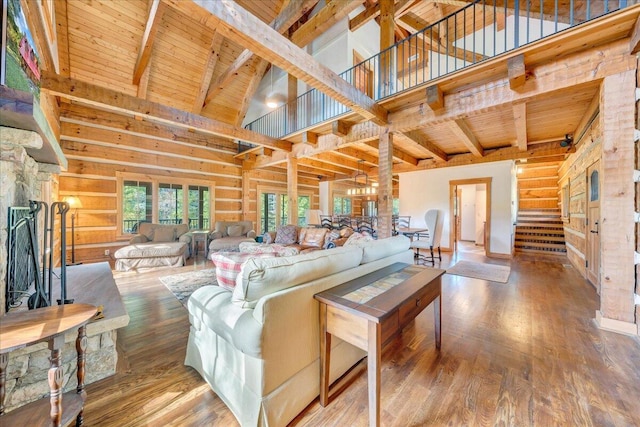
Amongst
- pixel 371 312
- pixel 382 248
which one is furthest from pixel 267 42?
pixel 371 312

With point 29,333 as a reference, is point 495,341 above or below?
below

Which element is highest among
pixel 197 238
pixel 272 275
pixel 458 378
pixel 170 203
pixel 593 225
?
pixel 170 203

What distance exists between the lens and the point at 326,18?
483 centimetres

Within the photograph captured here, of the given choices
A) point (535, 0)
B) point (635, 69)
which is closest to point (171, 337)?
point (635, 69)

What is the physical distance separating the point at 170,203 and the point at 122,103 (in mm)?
3281

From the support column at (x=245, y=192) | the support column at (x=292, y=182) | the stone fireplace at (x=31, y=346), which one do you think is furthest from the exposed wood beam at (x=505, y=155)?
the stone fireplace at (x=31, y=346)

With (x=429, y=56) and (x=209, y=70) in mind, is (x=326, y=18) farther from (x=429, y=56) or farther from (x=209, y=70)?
(x=209, y=70)

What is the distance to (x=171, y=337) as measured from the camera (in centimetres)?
232

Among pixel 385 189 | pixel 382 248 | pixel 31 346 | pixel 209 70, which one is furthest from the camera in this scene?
pixel 209 70

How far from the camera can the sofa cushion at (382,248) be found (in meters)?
2.10

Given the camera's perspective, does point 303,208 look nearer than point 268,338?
No

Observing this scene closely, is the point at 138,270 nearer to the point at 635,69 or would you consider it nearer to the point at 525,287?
the point at 525,287

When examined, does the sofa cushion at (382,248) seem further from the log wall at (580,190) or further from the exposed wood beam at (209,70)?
the exposed wood beam at (209,70)

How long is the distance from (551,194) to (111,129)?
1296 centimetres
